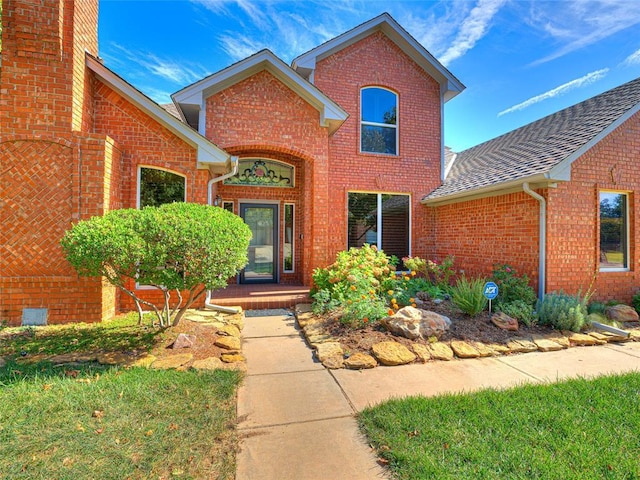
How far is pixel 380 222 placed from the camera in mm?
9547

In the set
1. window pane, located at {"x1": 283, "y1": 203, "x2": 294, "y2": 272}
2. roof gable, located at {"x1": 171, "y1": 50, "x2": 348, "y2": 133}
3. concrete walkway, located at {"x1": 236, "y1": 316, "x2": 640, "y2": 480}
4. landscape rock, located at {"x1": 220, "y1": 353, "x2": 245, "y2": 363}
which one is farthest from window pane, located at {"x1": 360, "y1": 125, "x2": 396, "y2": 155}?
landscape rock, located at {"x1": 220, "y1": 353, "x2": 245, "y2": 363}

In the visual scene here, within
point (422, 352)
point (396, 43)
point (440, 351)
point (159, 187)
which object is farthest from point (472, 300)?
point (396, 43)

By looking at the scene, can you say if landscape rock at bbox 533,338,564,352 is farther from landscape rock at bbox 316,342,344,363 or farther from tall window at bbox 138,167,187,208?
tall window at bbox 138,167,187,208

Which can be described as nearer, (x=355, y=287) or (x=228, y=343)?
(x=228, y=343)

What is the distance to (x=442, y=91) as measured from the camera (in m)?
10.2

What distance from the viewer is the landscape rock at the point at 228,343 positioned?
4656mm

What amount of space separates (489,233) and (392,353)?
16.5 feet

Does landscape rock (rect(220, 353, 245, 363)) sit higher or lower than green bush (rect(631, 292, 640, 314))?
lower

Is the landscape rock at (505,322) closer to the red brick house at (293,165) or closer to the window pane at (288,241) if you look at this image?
the red brick house at (293,165)

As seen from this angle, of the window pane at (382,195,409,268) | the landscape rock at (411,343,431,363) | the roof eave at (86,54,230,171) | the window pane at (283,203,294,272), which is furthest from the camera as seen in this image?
the window pane at (283,203,294,272)

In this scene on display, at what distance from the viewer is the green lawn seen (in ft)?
7.39

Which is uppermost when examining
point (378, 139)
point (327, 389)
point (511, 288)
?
point (378, 139)

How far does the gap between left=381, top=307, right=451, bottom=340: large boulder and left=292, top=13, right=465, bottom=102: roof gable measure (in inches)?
294

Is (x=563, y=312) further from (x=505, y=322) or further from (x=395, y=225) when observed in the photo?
(x=395, y=225)
